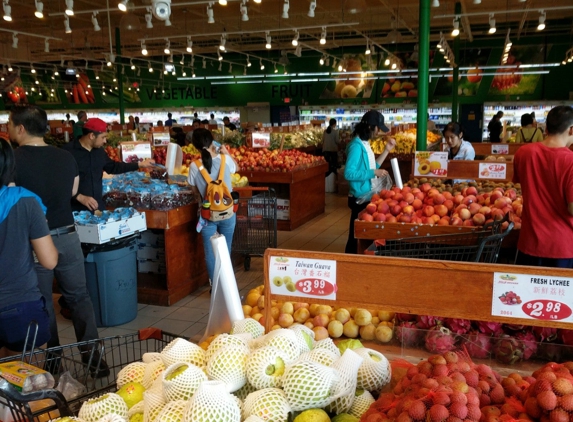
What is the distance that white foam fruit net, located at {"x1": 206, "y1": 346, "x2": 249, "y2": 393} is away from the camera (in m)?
1.61

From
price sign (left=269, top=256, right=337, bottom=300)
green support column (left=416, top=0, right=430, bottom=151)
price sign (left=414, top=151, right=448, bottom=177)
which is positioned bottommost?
price sign (left=269, top=256, right=337, bottom=300)

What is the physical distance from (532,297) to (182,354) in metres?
1.16

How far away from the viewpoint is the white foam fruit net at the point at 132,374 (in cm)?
185

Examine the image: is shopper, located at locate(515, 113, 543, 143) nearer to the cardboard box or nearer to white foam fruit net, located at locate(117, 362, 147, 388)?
the cardboard box

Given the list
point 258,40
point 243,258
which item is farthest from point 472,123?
point 243,258

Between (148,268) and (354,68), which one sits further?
(354,68)

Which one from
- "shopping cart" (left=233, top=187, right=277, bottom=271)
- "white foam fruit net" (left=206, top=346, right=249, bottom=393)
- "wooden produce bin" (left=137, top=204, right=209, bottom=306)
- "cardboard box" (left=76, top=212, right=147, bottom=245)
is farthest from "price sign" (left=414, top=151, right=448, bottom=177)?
"white foam fruit net" (left=206, top=346, right=249, bottom=393)

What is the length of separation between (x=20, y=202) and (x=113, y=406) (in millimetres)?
1397

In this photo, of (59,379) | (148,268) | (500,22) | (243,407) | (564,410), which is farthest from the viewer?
(500,22)

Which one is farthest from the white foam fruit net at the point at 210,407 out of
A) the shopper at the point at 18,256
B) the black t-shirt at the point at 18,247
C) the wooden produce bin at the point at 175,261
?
the wooden produce bin at the point at 175,261

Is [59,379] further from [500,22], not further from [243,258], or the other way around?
[500,22]

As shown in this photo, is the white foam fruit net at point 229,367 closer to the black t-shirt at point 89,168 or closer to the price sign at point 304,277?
the price sign at point 304,277

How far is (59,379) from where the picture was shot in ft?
6.27

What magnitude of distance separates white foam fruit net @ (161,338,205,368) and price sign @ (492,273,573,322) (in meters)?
1.00
